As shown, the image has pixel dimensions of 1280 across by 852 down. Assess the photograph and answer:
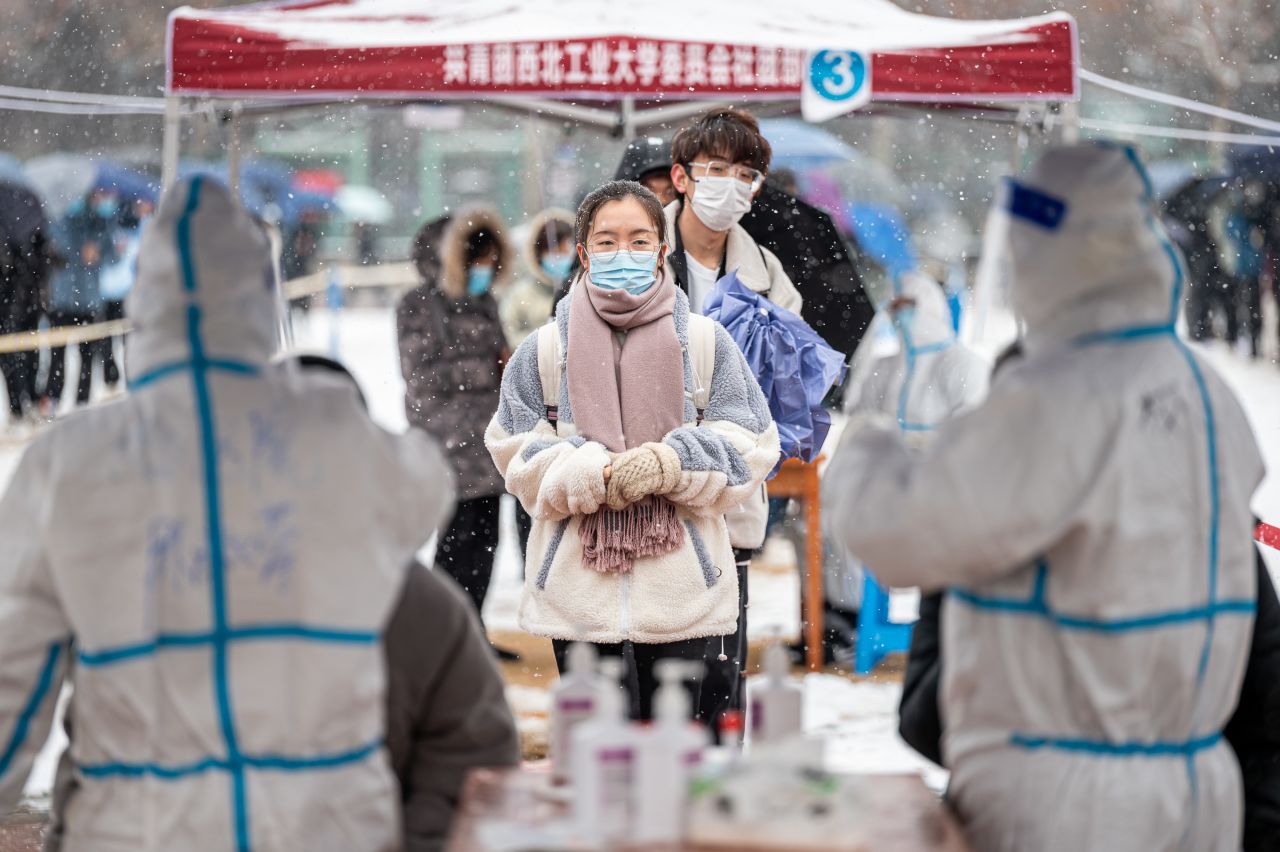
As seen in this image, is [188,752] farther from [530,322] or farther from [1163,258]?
[530,322]

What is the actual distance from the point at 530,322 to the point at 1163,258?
5585mm

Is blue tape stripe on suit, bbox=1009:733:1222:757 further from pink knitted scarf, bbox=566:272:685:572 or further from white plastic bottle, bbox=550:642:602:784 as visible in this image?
pink knitted scarf, bbox=566:272:685:572

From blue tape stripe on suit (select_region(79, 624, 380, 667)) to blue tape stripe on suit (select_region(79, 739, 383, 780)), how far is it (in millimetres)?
145

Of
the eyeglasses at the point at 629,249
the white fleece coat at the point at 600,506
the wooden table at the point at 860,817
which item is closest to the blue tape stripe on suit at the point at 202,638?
the wooden table at the point at 860,817

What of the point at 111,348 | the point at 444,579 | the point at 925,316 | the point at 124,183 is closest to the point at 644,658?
the point at 444,579

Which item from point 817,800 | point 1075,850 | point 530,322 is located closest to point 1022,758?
point 1075,850

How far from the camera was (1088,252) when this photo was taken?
213 cm

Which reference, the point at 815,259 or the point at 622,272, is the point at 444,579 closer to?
the point at 622,272

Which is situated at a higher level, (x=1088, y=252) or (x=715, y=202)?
(x=715, y=202)

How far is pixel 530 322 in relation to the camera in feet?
25.0

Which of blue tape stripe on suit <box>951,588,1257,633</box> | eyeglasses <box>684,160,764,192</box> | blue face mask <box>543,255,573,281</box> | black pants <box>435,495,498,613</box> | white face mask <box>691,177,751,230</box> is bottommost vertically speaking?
black pants <box>435,495,498,613</box>

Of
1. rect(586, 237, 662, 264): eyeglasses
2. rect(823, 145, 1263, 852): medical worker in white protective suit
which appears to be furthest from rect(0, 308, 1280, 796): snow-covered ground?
rect(823, 145, 1263, 852): medical worker in white protective suit

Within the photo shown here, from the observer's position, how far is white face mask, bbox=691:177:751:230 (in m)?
4.20

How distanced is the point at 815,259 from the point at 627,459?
1.69 metres
